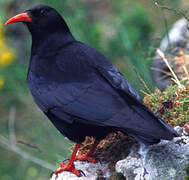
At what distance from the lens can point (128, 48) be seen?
5930 mm

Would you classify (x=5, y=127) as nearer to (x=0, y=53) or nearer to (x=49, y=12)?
(x=0, y=53)

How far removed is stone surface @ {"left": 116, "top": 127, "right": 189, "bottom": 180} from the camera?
3.07 meters

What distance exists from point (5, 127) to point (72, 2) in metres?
2.70

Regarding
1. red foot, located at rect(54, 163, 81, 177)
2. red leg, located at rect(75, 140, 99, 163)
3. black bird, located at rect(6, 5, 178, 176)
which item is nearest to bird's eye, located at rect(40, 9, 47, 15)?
black bird, located at rect(6, 5, 178, 176)

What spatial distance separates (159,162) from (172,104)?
77cm

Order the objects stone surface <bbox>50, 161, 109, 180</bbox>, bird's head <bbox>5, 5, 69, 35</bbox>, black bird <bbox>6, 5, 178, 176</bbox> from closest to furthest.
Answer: black bird <bbox>6, 5, 178, 176</bbox>
stone surface <bbox>50, 161, 109, 180</bbox>
bird's head <bbox>5, 5, 69, 35</bbox>

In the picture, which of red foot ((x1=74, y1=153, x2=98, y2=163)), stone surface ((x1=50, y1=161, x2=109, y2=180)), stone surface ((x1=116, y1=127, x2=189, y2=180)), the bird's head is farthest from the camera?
the bird's head

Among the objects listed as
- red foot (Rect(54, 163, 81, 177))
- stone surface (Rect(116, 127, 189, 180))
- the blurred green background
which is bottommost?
the blurred green background

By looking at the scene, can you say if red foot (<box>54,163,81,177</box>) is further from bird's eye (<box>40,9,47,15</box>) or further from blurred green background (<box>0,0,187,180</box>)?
bird's eye (<box>40,9,47,15</box>)

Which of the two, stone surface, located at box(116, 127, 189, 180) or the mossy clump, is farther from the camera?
the mossy clump

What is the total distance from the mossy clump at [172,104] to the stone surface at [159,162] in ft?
1.07

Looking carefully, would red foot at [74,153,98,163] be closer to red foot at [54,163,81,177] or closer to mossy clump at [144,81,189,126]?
red foot at [54,163,81,177]

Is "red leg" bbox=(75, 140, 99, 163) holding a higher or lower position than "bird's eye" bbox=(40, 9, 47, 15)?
lower

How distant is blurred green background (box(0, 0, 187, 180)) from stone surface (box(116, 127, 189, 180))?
1.52 meters
